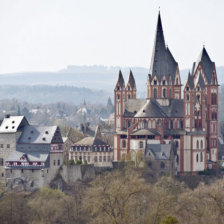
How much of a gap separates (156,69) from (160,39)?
3793 mm

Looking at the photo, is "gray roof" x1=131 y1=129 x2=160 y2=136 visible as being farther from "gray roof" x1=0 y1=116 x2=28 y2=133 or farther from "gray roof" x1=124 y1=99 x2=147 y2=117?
"gray roof" x1=0 y1=116 x2=28 y2=133

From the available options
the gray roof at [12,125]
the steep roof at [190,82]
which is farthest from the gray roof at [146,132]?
the gray roof at [12,125]

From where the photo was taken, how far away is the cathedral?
133750 millimetres

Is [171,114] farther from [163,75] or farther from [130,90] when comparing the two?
[130,90]

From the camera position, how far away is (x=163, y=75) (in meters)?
138

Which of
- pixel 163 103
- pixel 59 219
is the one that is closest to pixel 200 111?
pixel 163 103

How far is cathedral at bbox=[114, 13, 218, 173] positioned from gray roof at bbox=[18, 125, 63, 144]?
1595cm

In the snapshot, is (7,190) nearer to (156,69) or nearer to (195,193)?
(195,193)

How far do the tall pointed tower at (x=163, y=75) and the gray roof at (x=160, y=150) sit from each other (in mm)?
9674

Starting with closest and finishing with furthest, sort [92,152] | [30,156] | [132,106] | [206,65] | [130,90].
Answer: [30,156], [92,152], [132,106], [130,90], [206,65]

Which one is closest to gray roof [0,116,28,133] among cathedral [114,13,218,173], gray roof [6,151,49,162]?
gray roof [6,151,49,162]

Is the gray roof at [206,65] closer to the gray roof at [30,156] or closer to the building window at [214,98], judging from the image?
the building window at [214,98]

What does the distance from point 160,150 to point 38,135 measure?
1686 centimetres

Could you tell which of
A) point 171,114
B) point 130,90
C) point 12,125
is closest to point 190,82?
point 171,114
